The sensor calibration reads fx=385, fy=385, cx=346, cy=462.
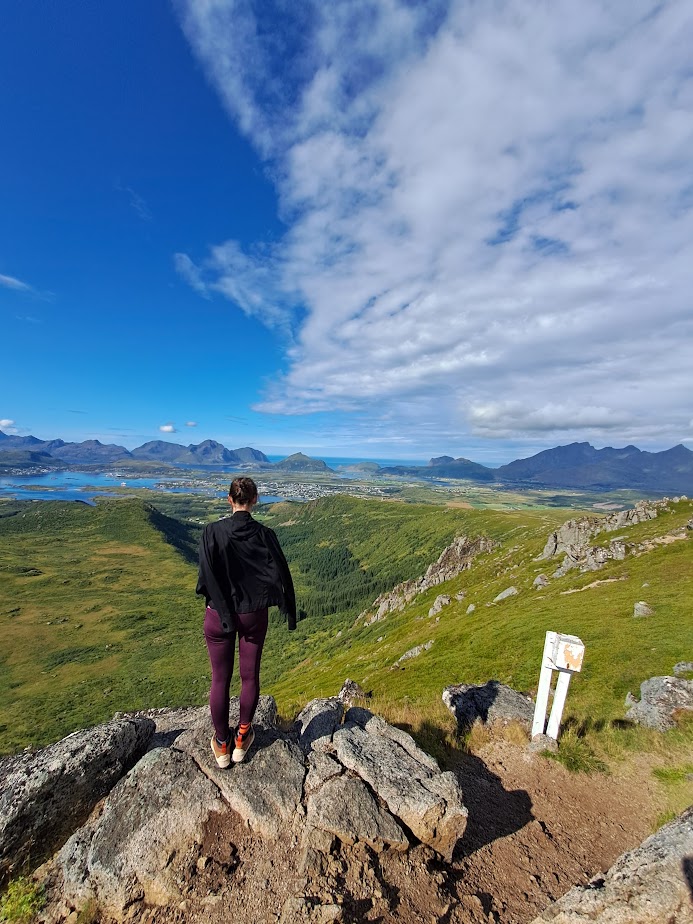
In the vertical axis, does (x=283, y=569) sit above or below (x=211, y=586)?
above

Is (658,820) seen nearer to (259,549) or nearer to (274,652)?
(259,549)

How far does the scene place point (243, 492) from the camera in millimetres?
8031

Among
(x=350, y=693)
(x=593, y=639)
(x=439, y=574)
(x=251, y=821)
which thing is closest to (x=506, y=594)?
(x=593, y=639)

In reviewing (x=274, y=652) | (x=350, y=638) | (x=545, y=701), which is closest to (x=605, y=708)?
(x=545, y=701)

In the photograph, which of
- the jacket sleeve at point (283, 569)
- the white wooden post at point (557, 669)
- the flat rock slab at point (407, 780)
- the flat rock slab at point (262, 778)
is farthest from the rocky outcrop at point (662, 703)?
the jacket sleeve at point (283, 569)

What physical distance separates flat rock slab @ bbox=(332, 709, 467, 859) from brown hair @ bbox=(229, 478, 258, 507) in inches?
239

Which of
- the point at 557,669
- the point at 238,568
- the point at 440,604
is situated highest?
the point at 238,568

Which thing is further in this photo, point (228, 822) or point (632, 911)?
point (228, 822)

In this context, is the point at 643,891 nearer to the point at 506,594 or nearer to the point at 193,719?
the point at 193,719

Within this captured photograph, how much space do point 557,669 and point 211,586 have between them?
1024 cm

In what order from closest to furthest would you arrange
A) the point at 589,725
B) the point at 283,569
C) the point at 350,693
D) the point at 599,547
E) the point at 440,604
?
the point at 283,569, the point at 589,725, the point at 350,693, the point at 599,547, the point at 440,604

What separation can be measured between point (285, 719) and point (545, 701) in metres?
8.75

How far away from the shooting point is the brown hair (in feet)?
26.0

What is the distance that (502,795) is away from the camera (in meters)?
9.53
